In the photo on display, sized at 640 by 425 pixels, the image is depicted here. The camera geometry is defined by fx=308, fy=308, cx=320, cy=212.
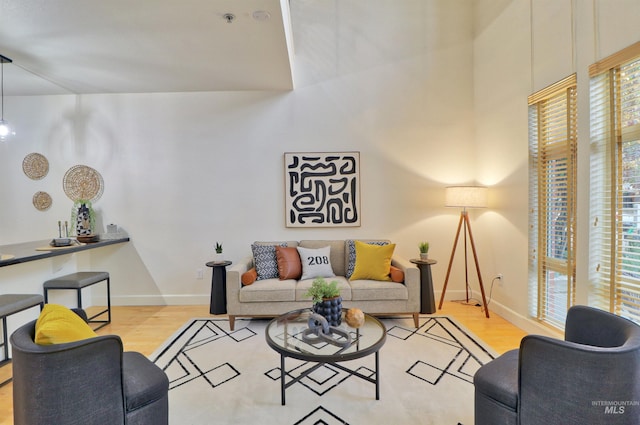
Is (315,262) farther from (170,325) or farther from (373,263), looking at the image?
(170,325)

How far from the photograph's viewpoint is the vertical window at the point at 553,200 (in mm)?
2676

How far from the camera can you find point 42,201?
156 inches

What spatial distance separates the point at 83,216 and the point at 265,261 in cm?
232

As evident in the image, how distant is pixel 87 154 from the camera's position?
404 centimetres

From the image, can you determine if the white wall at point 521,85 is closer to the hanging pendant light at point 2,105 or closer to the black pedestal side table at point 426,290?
the black pedestal side table at point 426,290

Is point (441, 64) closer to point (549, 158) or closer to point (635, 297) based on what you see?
point (549, 158)

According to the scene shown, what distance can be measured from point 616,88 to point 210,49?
3298mm

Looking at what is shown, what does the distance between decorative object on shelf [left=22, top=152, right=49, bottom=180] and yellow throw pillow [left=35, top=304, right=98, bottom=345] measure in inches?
130

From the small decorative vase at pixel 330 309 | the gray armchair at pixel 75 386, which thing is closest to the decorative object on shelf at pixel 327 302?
the small decorative vase at pixel 330 309

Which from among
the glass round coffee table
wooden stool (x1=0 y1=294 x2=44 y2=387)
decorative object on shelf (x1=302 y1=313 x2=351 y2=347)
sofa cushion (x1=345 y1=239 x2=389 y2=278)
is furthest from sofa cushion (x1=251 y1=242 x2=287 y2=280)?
wooden stool (x1=0 y1=294 x2=44 y2=387)

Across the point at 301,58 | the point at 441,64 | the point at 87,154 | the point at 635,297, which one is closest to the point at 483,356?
the point at 635,297

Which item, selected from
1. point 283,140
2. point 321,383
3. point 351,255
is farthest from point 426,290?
point 283,140

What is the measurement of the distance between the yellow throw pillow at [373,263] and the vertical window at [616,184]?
1.70 meters

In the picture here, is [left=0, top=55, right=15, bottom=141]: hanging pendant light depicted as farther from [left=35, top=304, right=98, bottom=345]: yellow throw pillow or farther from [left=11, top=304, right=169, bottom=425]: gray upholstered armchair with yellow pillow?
[left=11, top=304, right=169, bottom=425]: gray upholstered armchair with yellow pillow
